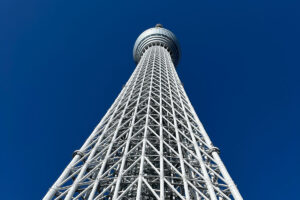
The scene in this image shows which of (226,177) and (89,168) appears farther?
(89,168)

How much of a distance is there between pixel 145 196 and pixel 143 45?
46761 millimetres

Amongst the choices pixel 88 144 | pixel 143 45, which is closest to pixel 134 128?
pixel 88 144

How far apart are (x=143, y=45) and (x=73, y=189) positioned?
155 ft

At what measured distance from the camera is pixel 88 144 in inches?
750

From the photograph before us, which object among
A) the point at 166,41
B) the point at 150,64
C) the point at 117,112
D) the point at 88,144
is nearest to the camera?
the point at 88,144

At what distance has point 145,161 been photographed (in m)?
16.4

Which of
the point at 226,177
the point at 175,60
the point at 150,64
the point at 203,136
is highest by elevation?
the point at 175,60

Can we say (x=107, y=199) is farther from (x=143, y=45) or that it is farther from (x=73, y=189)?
(x=143, y=45)

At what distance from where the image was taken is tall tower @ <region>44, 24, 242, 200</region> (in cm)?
1328

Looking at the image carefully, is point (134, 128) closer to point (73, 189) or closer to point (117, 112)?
point (117, 112)

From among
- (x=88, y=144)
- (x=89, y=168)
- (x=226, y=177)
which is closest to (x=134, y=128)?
(x=88, y=144)

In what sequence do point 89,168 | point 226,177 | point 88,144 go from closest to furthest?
point 226,177 → point 89,168 → point 88,144

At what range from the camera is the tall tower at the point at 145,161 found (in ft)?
43.6

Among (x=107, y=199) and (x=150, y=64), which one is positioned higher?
(x=150, y=64)
